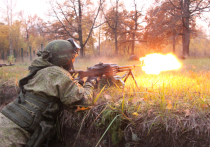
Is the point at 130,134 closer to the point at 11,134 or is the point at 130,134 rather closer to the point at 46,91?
the point at 46,91

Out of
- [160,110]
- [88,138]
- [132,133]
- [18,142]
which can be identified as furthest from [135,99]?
[18,142]

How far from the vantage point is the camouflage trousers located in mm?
1898

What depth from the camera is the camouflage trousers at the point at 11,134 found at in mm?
1898

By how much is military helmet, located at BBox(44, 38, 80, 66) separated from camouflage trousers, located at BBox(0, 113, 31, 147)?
1.12 metres

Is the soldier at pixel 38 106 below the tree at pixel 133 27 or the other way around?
below

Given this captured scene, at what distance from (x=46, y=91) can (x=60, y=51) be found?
79 cm

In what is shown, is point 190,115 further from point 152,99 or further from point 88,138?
point 88,138

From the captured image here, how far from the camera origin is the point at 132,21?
74.6 ft

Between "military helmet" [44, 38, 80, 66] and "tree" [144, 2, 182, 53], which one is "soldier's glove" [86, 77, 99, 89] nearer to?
"military helmet" [44, 38, 80, 66]

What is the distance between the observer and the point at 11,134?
6.43 feet

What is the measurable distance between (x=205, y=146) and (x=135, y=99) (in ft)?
3.55

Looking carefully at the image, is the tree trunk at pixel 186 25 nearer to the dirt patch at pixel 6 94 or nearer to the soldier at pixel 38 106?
the dirt patch at pixel 6 94

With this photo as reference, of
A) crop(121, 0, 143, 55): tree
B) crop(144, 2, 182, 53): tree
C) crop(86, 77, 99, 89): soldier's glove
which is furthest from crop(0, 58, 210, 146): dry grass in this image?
crop(121, 0, 143, 55): tree

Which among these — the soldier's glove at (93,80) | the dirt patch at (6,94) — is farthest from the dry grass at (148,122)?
the dirt patch at (6,94)
